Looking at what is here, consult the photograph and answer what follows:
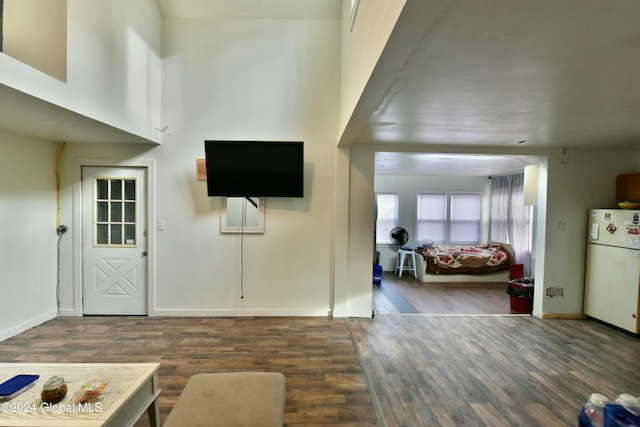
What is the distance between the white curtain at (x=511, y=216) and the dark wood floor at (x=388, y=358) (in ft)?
8.53

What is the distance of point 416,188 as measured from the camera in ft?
25.2

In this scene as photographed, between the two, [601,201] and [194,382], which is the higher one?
[601,201]

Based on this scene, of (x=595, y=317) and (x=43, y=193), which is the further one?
(x=595, y=317)

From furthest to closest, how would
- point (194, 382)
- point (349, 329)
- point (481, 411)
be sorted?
point (349, 329)
point (481, 411)
point (194, 382)

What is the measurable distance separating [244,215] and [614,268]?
4.67 metres

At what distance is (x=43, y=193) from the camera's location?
3.61 metres

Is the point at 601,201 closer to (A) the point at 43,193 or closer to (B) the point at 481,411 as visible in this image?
(B) the point at 481,411

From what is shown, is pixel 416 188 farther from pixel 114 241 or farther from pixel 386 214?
pixel 114 241

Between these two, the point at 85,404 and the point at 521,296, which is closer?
the point at 85,404

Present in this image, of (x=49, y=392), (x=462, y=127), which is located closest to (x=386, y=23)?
(x=462, y=127)

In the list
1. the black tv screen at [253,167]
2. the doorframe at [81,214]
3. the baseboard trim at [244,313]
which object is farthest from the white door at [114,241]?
the black tv screen at [253,167]

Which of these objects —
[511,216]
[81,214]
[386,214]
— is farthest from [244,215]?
[511,216]

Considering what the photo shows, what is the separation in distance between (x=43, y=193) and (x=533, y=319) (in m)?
6.43

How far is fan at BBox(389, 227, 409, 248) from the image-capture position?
7172mm
